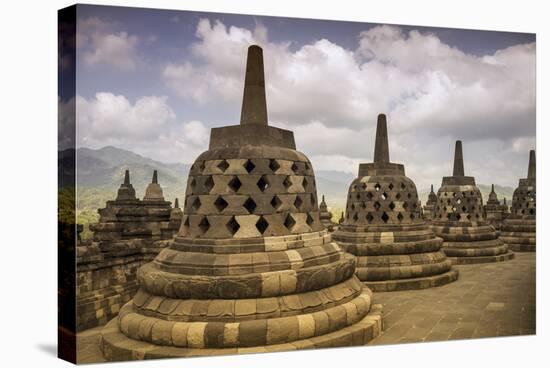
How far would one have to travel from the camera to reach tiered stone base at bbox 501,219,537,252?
61.3 ft

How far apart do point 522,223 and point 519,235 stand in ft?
1.84

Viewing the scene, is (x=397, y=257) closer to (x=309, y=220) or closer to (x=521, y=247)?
(x=309, y=220)

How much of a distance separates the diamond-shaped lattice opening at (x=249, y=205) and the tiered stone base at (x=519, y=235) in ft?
50.8

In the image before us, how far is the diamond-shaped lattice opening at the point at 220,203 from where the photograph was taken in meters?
6.76

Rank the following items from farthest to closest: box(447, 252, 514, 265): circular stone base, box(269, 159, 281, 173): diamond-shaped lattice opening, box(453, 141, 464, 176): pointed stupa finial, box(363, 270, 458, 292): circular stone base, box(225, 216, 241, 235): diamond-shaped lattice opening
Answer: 1. box(453, 141, 464, 176): pointed stupa finial
2. box(447, 252, 514, 265): circular stone base
3. box(363, 270, 458, 292): circular stone base
4. box(269, 159, 281, 173): diamond-shaped lattice opening
5. box(225, 216, 241, 235): diamond-shaped lattice opening

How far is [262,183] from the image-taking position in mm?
6902

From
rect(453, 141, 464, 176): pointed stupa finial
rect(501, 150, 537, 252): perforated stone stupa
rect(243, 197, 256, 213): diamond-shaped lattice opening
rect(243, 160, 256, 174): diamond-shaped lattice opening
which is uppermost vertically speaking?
rect(453, 141, 464, 176): pointed stupa finial

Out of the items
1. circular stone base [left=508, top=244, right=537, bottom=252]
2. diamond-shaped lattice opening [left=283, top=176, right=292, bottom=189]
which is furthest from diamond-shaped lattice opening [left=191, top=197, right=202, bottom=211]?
circular stone base [left=508, top=244, right=537, bottom=252]

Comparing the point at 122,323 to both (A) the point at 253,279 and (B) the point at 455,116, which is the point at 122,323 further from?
(B) the point at 455,116

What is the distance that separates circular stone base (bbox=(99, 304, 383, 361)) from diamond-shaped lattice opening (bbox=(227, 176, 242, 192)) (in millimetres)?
2311

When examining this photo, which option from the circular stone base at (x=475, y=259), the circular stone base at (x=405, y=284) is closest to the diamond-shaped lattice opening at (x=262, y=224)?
the circular stone base at (x=405, y=284)

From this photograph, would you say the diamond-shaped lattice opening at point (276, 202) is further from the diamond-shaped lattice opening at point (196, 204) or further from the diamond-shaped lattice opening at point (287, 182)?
the diamond-shaped lattice opening at point (196, 204)

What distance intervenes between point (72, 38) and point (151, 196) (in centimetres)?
1318

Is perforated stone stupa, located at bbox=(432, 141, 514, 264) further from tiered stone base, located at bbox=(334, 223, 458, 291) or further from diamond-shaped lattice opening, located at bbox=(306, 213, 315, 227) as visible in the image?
diamond-shaped lattice opening, located at bbox=(306, 213, 315, 227)
